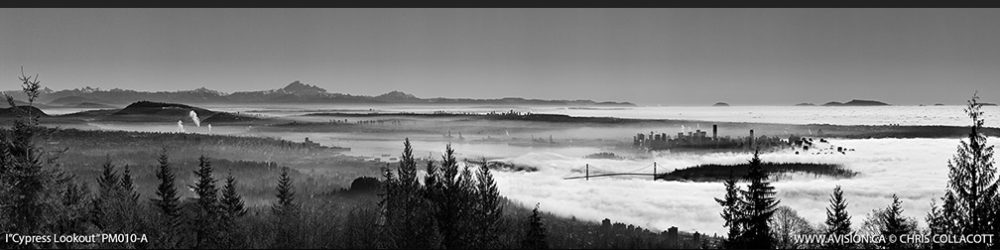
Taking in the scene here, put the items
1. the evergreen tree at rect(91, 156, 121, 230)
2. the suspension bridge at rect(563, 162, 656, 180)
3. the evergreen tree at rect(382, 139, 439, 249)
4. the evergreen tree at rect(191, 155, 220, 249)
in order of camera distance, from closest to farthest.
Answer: the evergreen tree at rect(382, 139, 439, 249)
the evergreen tree at rect(191, 155, 220, 249)
the evergreen tree at rect(91, 156, 121, 230)
the suspension bridge at rect(563, 162, 656, 180)

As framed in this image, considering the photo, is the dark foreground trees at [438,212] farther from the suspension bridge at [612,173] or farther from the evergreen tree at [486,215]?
the suspension bridge at [612,173]

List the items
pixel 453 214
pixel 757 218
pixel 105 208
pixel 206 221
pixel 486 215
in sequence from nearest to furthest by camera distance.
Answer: pixel 453 214 < pixel 486 215 < pixel 206 221 < pixel 105 208 < pixel 757 218

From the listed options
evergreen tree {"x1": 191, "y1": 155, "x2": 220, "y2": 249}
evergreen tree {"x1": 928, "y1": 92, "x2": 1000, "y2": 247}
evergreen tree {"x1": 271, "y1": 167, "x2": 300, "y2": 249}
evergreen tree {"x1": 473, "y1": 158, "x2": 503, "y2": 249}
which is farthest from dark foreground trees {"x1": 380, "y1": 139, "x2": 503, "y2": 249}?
evergreen tree {"x1": 928, "y1": 92, "x2": 1000, "y2": 247}

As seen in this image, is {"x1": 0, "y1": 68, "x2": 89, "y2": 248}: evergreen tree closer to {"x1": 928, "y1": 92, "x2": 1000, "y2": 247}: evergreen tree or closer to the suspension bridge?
{"x1": 928, "y1": 92, "x2": 1000, "y2": 247}: evergreen tree

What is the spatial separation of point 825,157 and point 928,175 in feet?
93.0

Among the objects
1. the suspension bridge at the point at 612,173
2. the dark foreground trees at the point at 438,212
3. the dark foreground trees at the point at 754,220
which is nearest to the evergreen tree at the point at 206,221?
the dark foreground trees at the point at 438,212

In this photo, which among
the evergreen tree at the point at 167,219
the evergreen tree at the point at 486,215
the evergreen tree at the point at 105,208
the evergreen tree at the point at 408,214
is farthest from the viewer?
the evergreen tree at the point at 105,208

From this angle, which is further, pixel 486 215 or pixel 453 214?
pixel 486 215

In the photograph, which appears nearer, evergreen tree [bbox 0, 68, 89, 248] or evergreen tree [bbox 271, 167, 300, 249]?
evergreen tree [bbox 0, 68, 89, 248]

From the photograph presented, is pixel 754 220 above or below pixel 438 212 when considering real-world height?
below

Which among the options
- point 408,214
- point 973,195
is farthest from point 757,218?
point 408,214

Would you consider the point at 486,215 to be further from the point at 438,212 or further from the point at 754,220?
the point at 754,220

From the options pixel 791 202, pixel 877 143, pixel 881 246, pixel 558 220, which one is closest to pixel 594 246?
pixel 558 220

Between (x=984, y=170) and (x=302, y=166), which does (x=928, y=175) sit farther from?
(x=302, y=166)
